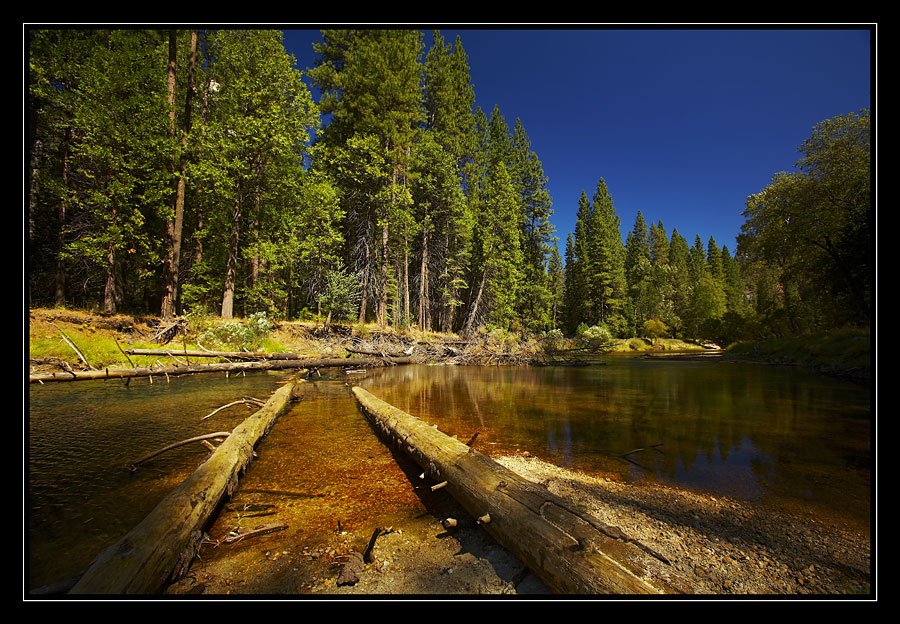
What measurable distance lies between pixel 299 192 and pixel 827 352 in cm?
3249

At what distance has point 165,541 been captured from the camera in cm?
215

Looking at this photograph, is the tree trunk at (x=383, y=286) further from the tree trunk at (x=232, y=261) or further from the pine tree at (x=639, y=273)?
the pine tree at (x=639, y=273)

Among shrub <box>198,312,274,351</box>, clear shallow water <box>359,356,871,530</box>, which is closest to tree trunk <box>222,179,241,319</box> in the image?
shrub <box>198,312,274,351</box>

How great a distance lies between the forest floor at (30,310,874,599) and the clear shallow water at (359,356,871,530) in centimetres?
72

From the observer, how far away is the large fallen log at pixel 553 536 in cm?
174

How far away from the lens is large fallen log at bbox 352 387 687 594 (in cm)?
174

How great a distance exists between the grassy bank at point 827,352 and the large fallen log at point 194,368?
73.0 ft

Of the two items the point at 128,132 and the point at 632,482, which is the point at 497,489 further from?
the point at 128,132

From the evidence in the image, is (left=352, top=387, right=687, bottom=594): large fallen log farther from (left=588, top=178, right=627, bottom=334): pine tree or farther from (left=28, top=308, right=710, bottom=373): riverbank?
(left=588, top=178, right=627, bottom=334): pine tree

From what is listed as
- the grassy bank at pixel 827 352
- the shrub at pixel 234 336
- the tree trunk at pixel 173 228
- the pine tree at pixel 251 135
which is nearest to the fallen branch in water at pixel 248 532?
the shrub at pixel 234 336

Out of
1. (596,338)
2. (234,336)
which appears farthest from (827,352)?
(234,336)

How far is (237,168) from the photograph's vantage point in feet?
58.2

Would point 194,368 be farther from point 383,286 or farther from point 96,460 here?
point 383,286

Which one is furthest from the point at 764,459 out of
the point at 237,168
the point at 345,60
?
the point at 345,60
